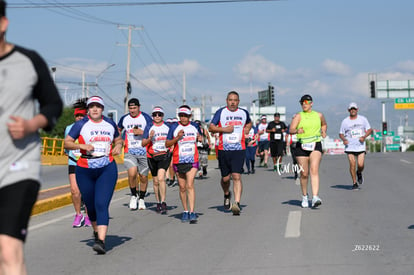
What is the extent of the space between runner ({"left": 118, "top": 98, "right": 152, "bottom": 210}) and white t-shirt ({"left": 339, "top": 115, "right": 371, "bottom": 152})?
5194 mm

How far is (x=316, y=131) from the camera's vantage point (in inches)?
484

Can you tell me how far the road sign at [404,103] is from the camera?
77.9m

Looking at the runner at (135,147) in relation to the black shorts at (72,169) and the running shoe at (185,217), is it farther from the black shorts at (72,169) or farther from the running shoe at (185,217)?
the running shoe at (185,217)

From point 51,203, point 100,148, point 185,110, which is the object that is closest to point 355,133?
point 185,110

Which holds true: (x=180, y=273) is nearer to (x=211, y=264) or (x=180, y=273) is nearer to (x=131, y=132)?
(x=211, y=264)

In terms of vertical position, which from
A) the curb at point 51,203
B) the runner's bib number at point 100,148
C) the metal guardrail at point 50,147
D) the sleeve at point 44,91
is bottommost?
the curb at point 51,203

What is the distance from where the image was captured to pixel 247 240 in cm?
863

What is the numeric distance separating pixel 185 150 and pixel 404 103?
70752 mm

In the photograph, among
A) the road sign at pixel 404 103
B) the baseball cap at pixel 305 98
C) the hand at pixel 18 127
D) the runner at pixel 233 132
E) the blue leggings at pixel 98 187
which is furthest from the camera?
the road sign at pixel 404 103

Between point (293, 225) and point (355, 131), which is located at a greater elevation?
point (355, 131)

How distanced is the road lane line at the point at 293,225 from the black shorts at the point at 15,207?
16.9 feet

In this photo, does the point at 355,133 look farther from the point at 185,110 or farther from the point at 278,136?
the point at 278,136

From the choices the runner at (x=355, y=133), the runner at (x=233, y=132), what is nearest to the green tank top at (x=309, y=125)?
the runner at (x=233, y=132)

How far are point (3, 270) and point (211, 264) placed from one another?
3209 mm
